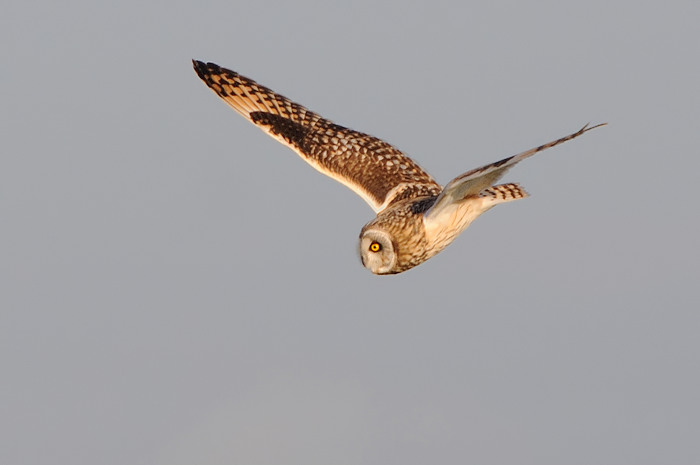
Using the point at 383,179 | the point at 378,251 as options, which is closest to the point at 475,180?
the point at 378,251

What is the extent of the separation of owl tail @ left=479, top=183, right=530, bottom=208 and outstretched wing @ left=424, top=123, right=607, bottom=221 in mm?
608

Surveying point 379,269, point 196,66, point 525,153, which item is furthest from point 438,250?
point 196,66

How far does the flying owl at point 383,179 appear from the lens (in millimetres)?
15172

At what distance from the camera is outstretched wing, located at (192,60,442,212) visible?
56.4ft

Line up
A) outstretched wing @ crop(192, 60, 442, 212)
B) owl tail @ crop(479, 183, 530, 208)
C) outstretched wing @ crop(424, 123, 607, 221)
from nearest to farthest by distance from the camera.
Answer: outstretched wing @ crop(424, 123, 607, 221), owl tail @ crop(479, 183, 530, 208), outstretched wing @ crop(192, 60, 442, 212)

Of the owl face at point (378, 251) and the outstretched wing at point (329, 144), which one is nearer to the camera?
the owl face at point (378, 251)

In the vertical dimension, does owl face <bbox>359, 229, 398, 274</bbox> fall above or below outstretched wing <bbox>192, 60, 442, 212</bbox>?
below

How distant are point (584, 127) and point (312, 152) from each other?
6.60 metres

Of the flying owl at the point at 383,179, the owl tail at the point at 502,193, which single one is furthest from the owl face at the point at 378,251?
the owl tail at the point at 502,193

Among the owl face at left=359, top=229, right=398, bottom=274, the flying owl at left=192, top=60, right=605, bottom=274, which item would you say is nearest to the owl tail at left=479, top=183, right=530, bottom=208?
the flying owl at left=192, top=60, right=605, bottom=274

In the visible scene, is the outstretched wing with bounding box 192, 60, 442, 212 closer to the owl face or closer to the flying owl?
Answer: the flying owl

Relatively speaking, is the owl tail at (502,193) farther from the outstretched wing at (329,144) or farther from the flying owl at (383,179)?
the outstretched wing at (329,144)

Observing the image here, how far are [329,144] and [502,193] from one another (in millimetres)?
2898

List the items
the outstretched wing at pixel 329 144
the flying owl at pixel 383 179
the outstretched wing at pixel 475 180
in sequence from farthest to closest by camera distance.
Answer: the outstretched wing at pixel 329 144 < the flying owl at pixel 383 179 < the outstretched wing at pixel 475 180
